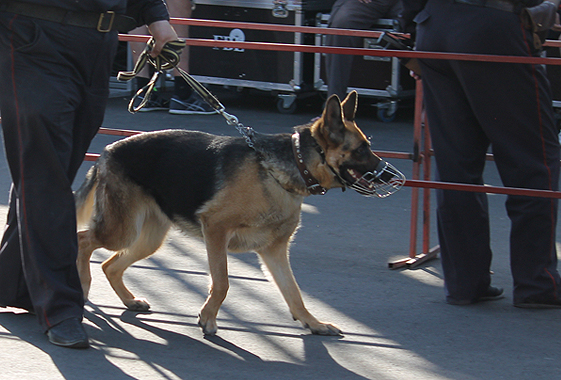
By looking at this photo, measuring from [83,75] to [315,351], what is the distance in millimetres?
1571

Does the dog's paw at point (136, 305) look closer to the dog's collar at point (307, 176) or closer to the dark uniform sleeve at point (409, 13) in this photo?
the dog's collar at point (307, 176)

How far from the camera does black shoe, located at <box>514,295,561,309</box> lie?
146 inches

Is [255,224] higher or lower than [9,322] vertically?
higher

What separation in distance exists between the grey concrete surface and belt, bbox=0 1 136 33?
54.0 inches

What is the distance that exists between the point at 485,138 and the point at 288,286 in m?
1.26

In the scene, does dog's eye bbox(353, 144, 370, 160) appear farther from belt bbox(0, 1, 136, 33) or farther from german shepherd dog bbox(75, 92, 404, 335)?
belt bbox(0, 1, 136, 33)

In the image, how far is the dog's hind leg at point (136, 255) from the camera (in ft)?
12.3

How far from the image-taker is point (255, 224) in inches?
133

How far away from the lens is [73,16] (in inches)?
122

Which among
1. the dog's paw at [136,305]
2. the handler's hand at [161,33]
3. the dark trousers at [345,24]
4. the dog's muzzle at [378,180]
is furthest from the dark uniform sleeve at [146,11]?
the dark trousers at [345,24]

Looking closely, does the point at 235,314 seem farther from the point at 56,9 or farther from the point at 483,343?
the point at 56,9

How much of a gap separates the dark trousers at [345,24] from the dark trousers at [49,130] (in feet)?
15.2

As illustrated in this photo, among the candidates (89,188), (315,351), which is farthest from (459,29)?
(89,188)

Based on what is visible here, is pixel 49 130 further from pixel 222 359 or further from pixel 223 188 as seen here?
pixel 222 359
